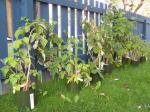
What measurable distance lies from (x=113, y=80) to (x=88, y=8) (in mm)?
1663

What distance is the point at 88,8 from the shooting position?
20.4 ft

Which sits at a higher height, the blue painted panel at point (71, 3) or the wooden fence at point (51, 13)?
the blue painted panel at point (71, 3)

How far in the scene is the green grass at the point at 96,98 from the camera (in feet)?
12.2

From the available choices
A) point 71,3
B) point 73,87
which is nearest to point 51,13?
point 71,3

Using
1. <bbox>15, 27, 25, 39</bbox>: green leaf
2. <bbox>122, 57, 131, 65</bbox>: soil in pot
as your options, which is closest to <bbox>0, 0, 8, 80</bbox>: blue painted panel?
<bbox>15, 27, 25, 39</bbox>: green leaf

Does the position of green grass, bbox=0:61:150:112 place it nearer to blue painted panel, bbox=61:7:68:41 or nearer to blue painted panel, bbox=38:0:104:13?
blue painted panel, bbox=61:7:68:41

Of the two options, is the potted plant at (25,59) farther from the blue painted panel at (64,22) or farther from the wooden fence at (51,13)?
the blue painted panel at (64,22)

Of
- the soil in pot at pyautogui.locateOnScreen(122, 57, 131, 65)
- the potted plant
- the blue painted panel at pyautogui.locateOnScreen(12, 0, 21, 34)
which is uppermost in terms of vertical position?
the blue painted panel at pyautogui.locateOnScreen(12, 0, 21, 34)

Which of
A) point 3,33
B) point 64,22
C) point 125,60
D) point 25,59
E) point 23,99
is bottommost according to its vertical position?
point 23,99

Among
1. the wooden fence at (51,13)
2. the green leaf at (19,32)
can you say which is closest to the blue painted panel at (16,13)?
the wooden fence at (51,13)

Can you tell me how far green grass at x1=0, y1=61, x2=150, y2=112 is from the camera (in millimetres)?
3711

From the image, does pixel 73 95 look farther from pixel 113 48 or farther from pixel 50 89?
pixel 113 48

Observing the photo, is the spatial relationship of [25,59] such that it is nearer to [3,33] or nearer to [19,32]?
[19,32]

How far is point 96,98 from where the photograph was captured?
411 centimetres
